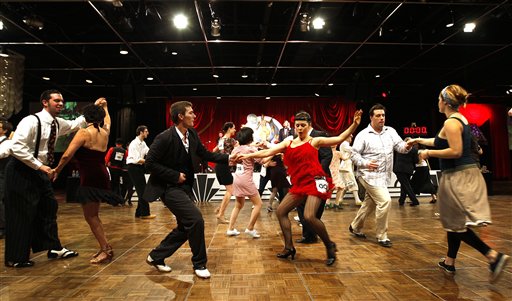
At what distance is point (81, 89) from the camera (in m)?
12.5

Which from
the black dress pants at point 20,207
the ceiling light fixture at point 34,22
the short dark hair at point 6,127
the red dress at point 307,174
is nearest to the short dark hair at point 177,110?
the red dress at point 307,174

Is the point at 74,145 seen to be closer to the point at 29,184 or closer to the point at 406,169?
the point at 29,184

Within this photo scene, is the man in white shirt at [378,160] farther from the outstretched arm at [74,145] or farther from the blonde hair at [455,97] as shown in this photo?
the outstretched arm at [74,145]

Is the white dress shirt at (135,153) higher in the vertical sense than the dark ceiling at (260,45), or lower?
lower

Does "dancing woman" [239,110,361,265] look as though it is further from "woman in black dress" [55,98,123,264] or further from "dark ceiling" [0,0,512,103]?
"dark ceiling" [0,0,512,103]

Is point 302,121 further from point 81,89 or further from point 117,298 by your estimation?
point 81,89

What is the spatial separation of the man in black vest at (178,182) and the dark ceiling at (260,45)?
405 cm

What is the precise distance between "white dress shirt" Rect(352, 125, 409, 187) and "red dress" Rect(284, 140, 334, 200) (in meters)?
0.90

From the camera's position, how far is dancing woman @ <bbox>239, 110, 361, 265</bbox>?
3.17 metres

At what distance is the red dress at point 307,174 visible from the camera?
3.21 m

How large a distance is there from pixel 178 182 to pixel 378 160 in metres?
2.39

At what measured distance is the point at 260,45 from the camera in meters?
8.51

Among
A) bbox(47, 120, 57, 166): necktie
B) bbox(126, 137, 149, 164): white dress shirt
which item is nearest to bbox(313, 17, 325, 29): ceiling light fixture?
bbox(126, 137, 149, 164): white dress shirt

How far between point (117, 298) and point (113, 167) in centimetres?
624
